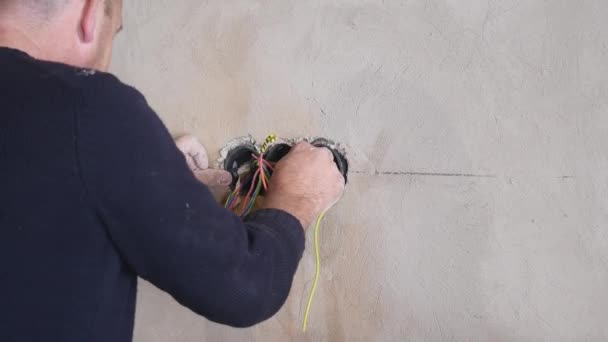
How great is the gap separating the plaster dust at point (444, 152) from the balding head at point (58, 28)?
17.0 inches

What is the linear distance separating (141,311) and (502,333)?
84 cm

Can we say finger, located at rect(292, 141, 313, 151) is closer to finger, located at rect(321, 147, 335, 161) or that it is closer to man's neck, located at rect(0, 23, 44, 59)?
finger, located at rect(321, 147, 335, 161)

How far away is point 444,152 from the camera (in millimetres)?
1030

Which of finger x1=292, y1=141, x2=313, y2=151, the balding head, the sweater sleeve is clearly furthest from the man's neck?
finger x1=292, y1=141, x2=313, y2=151

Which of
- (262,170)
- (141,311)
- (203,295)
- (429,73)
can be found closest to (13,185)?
(203,295)

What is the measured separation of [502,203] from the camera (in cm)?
101

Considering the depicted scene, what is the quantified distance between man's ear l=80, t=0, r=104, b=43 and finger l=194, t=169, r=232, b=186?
405 millimetres

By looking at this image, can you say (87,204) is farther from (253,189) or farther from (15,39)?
(253,189)

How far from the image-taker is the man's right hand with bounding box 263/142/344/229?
0.93m

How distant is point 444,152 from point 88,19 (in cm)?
74

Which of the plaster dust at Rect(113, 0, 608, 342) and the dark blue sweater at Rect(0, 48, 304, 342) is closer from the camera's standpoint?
the dark blue sweater at Rect(0, 48, 304, 342)

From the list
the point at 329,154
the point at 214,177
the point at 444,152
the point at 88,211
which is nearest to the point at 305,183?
the point at 329,154

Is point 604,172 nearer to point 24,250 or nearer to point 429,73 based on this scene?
point 429,73

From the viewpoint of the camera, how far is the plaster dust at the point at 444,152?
3.28 ft
